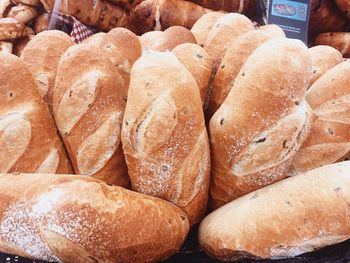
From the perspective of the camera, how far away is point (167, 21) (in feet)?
6.22

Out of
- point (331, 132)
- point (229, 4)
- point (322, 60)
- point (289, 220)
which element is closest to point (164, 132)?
point (289, 220)

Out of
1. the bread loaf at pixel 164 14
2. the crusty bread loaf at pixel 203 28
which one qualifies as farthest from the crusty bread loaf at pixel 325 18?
the crusty bread loaf at pixel 203 28

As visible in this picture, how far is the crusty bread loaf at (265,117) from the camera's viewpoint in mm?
847

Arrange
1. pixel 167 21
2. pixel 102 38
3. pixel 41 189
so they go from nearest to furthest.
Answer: pixel 41 189
pixel 102 38
pixel 167 21

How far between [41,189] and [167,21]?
4.27 ft

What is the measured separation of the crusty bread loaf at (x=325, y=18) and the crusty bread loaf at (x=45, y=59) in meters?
1.50

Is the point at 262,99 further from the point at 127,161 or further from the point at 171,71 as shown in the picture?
the point at 127,161

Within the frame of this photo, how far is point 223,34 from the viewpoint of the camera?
109cm

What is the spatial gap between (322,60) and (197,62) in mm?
359

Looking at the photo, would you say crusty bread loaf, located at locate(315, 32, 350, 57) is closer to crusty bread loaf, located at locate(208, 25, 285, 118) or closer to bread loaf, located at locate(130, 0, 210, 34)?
bread loaf, located at locate(130, 0, 210, 34)

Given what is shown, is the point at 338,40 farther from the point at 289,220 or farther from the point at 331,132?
the point at 289,220

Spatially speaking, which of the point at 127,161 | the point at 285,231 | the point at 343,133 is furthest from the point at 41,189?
the point at 343,133

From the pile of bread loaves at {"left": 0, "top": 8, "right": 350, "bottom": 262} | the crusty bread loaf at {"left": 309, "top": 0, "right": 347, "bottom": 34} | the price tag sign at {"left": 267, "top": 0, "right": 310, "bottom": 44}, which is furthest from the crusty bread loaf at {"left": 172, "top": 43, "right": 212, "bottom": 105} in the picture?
the crusty bread loaf at {"left": 309, "top": 0, "right": 347, "bottom": 34}

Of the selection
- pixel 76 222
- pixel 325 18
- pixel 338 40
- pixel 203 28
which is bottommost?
pixel 338 40
